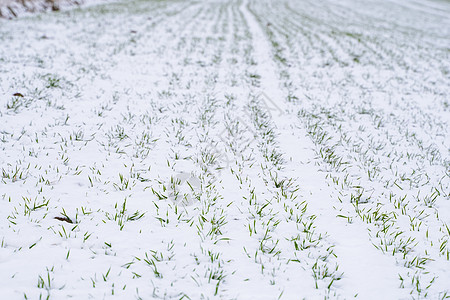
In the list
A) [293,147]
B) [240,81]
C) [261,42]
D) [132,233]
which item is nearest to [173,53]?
[240,81]

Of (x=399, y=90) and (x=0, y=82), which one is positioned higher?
(x=0, y=82)

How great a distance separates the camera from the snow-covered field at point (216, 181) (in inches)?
91.7

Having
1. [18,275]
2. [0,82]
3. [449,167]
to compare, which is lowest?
[449,167]

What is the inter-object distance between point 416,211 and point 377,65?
7.34 meters

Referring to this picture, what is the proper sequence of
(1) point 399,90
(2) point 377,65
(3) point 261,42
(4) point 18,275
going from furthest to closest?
(3) point 261,42 → (2) point 377,65 → (1) point 399,90 → (4) point 18,275

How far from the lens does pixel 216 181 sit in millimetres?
3518

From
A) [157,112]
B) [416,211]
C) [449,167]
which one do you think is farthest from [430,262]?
[157,112]

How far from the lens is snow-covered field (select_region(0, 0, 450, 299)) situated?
233cm

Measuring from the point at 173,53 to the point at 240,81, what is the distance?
3.11 m

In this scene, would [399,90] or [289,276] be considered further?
[399,90]

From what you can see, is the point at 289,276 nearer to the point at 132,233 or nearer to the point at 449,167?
the point at 132,233

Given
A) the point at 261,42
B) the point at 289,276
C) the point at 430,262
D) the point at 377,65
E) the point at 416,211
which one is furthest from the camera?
the point at 261,42

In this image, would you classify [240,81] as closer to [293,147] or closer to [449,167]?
[293,147]

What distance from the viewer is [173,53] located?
9.12m
